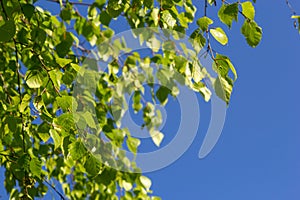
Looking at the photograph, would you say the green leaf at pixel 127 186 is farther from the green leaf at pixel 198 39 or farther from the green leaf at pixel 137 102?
the green leaf at pixel 198 39

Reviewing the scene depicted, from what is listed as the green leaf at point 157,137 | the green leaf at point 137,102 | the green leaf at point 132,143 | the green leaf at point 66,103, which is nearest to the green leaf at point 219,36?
the green leaf at point 66,103

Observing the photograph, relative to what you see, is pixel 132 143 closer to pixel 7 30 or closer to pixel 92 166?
pixel 92 166

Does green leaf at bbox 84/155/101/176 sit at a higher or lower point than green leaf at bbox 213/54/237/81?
lower

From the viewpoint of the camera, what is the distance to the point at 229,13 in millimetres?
906

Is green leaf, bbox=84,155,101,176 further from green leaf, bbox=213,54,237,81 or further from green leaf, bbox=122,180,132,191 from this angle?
green leaf, bbox=122,180,132,191

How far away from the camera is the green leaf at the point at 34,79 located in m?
1.01

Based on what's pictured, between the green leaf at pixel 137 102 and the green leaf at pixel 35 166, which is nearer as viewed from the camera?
the green leaf at pixel 35 166

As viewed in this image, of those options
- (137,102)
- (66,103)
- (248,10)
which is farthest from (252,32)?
(137,102)

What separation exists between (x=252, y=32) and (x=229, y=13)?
0.20ft

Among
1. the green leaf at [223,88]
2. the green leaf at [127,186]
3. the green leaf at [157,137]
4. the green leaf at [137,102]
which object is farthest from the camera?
the green leaf at [127,186]

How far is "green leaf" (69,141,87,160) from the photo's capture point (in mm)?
936

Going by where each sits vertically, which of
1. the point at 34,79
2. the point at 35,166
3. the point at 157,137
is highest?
the point at 157,137

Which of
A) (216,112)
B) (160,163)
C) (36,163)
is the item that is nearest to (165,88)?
(160,163)

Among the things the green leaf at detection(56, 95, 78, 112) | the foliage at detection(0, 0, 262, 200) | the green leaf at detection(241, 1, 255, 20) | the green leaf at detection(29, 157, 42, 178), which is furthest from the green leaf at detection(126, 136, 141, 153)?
the green leaf at detection(241, 1, 255, 20)
